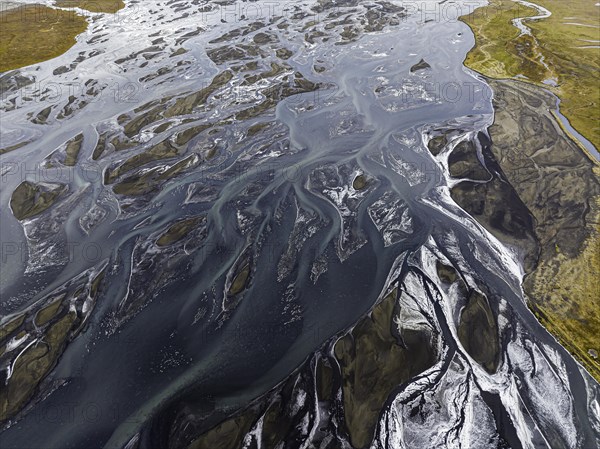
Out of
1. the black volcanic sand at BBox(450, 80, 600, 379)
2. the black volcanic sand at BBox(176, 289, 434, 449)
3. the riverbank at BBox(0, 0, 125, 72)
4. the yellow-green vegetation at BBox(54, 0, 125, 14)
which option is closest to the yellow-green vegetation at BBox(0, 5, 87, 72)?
the riverbank at BBox(0, 0, 125, 72)

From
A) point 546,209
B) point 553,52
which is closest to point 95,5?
point 553,52

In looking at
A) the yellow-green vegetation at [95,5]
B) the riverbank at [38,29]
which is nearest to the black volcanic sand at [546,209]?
the riverbank at [38,29]

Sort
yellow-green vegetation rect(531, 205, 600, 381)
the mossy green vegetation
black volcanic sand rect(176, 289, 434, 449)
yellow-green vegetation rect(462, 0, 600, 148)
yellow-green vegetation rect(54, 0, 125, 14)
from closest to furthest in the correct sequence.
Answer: black volcanic sand rect(176, 289, 434, 449)
yellow-green vegetation rect(531, 205, 600, 381)
the mossy green vegetation
yellow-green vegetation rect(462, 0, 600, 148)
yellow-green vegetation rect(54, 0, 125, 14)

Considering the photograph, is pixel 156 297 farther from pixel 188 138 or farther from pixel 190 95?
pixel 190 95

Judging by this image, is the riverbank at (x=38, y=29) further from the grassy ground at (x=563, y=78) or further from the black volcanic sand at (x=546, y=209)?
the grassy ground at (x=563, y=78)

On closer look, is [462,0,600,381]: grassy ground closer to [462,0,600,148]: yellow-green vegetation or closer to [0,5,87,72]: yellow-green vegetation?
[462,0,600,148]: yellow-green vegetation

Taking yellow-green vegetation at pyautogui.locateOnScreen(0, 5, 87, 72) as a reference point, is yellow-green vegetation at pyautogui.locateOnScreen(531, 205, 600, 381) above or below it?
below

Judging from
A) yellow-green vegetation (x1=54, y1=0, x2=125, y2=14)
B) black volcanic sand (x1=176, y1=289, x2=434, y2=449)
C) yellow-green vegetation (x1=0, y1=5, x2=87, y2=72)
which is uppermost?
yellow-green vegetation (x1=54, y1=0, x2=125, y2=14)

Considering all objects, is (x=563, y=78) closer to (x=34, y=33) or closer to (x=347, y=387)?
(x=347, y=387)
